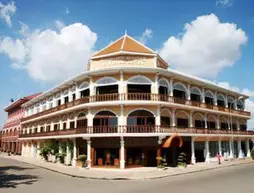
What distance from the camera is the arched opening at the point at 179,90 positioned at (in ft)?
107

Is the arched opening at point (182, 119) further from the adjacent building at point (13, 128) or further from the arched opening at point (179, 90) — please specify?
the adjacent building at point (13, 128)

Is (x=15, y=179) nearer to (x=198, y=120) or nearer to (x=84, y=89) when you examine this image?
(x=84, y=89)

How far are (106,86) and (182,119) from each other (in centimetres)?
1008

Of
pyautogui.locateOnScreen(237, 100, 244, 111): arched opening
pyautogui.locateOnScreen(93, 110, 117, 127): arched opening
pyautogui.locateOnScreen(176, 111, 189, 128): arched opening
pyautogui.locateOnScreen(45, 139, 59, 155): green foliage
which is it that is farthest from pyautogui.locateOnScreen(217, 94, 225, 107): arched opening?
pyautogui.locateOnScreen(45, 139, 59, 155): green foliage

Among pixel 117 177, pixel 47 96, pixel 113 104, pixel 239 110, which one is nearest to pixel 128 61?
pixel 113 104

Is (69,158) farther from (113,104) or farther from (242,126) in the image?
(242,126)

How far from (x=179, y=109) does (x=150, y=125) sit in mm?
5917

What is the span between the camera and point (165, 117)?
1211 inches

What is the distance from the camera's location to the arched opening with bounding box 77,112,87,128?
31.2 meters

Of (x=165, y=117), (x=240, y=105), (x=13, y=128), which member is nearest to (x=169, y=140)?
(x=165, y=117)

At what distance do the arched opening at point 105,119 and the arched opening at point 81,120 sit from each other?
1.74 meters

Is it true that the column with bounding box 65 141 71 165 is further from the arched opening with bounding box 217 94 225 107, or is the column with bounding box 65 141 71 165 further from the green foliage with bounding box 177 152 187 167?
the arched opening with bounding box 217 94 225 107

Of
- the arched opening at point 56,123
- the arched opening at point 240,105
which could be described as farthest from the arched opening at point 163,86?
the arched opening at point 240,105

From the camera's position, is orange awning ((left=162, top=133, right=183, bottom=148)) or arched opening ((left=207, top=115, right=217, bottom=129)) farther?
arched opening ((left=207, top=115, right=217, bottom=129))
